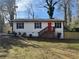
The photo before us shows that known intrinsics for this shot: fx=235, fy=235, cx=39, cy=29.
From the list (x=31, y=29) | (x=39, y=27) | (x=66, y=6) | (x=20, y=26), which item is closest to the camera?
(x=39, y=27)

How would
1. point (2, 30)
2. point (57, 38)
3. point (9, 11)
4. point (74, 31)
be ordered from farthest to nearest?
point (2, 30) → point (9, 11) → point (74, 31) → point (57, 38)

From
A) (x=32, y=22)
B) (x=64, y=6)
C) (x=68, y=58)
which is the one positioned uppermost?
(x=64, y=6)

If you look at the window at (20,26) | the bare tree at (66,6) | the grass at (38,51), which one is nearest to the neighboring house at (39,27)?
the window at (20,26)

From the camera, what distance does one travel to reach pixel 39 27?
41.0m

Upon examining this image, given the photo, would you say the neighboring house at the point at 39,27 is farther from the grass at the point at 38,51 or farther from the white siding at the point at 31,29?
the grass at the point at 38,51

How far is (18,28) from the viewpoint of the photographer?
136 feet

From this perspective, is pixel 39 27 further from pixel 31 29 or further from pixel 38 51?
pixel 38 51

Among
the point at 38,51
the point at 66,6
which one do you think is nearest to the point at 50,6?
the point at 66,6

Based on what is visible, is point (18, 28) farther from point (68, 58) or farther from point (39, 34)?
point (68, 58)

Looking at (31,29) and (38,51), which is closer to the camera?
(38,51)

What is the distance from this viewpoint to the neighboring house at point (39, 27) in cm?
3996

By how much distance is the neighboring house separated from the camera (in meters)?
40.0

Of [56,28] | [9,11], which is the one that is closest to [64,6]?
[9,11]

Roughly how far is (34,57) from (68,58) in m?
2.63
